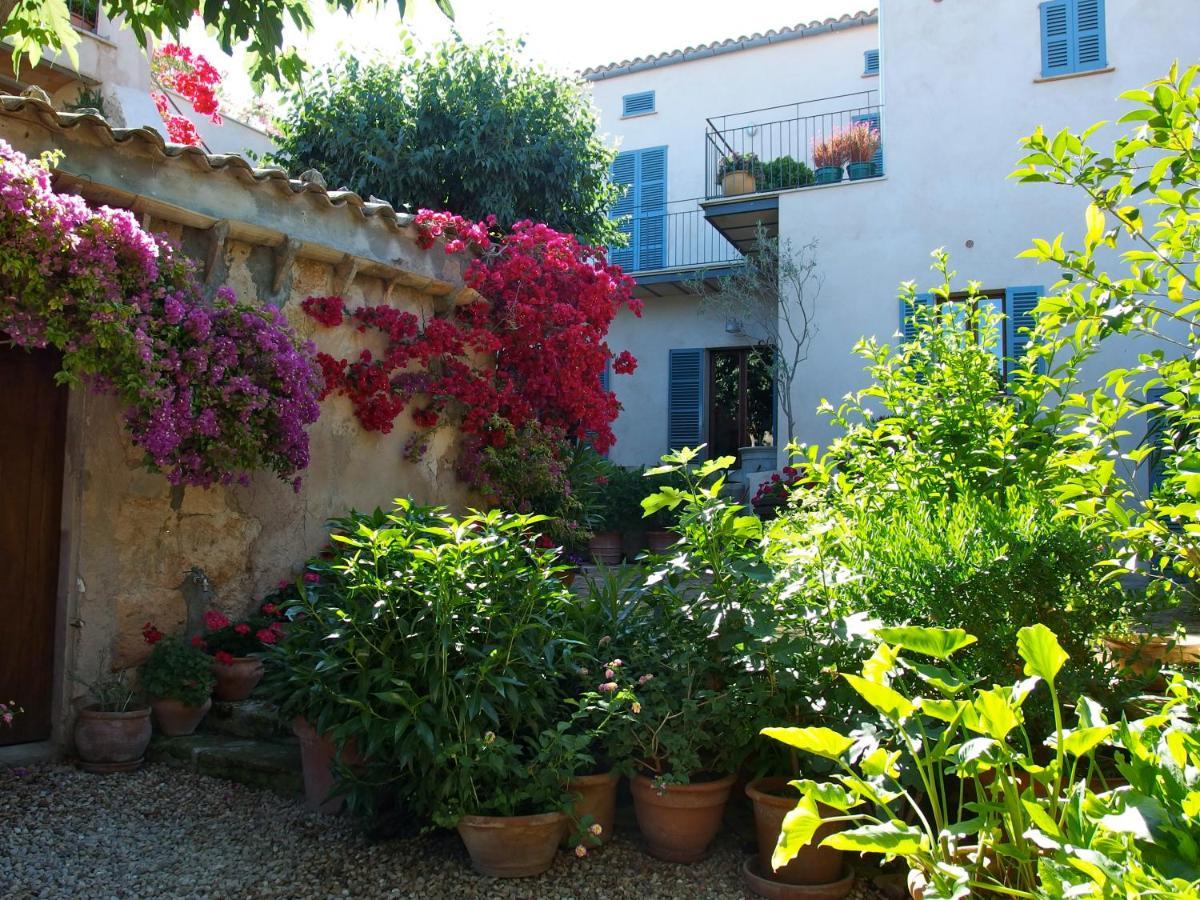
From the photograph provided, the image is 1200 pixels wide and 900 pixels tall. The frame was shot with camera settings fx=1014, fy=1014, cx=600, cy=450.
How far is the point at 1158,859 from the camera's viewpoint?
1.82 metres

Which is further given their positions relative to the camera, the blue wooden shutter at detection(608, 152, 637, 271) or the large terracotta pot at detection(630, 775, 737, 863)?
the blue wooden shutter at detection(608, 152, 637, 271)

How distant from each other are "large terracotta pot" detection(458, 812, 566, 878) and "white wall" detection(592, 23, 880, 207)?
39.5 feet

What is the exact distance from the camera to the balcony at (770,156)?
12.0 meters

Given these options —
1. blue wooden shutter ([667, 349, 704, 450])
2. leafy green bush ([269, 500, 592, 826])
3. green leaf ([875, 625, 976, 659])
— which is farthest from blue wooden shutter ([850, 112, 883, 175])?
green leaf ([875, 625, 976, 659])

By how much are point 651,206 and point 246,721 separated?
11682mm

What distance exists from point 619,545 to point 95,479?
629 cm

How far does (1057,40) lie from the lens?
10812mm

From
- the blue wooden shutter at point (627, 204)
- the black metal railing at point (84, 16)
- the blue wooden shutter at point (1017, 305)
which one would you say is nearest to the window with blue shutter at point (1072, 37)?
the blue wooden shutter at point (1017, 305)

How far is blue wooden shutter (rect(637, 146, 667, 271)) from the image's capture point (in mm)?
15009

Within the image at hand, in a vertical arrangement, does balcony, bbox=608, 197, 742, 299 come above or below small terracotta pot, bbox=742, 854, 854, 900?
above

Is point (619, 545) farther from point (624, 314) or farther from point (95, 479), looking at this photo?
point (95, 479)

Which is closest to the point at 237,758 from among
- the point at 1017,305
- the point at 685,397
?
the point at 1017,305

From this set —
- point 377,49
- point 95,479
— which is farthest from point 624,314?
point 95,479

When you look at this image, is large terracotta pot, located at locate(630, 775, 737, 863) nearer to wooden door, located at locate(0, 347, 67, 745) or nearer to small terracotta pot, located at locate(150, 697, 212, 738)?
small terracotta pot, located at locate(150, 697, 212, 738)
